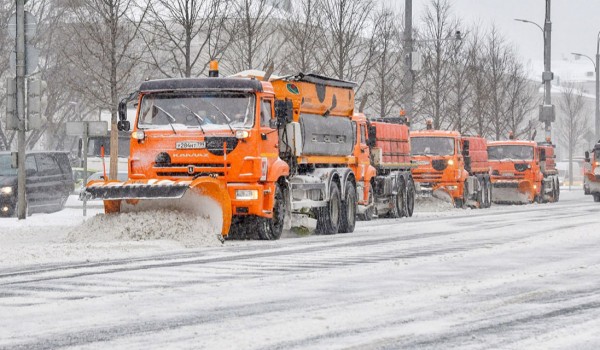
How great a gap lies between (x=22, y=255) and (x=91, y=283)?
4260mm

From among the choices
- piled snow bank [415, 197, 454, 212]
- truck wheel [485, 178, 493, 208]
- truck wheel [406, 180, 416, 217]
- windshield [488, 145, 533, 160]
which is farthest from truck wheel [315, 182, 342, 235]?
windshield [488, 145, 533, 160]

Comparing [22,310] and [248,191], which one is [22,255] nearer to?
[248,191]

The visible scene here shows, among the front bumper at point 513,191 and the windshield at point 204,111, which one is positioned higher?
the windshield at point 204,111

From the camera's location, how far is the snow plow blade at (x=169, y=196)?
18500 millimetres

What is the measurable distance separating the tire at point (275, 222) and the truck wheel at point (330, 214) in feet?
7.02

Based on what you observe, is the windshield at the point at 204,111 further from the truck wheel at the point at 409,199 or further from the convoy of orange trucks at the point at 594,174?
the convoy of orange trucks at the point at 594,174

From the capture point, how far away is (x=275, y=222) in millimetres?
20812

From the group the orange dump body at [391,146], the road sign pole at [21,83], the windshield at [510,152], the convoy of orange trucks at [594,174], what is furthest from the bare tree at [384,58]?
the road sign pole at [21,83]

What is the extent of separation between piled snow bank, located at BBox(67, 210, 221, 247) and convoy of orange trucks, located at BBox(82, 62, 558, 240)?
0.67 ft

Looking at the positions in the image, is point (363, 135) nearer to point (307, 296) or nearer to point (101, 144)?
point (307, 296)

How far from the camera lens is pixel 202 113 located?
20.0 m


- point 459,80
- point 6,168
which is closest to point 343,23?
point 459,80

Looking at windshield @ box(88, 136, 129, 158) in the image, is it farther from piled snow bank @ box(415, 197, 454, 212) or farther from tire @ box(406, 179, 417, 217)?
tire @ box(406, 179, 417, 217)

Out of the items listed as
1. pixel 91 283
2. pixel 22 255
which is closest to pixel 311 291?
pixel 91 283
